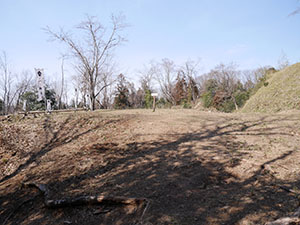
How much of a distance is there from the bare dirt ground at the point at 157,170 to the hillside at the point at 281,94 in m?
6.63

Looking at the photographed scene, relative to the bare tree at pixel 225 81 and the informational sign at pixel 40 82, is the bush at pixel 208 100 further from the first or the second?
the informational sign at pixel 40 82

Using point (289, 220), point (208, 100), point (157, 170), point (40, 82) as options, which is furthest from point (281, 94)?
point (40, 82)

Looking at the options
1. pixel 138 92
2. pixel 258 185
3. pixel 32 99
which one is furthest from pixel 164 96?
pixel 258 185

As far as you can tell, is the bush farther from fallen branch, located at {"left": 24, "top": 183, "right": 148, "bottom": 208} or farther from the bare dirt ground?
fallen branch, located at {"left": 24, "top": 183, "right": 148, "bottom": 208}

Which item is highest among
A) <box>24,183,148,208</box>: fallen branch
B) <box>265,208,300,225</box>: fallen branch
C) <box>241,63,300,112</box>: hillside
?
<box>241,63,300,112</box>: hillside

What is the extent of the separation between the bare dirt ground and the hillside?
21.7ft

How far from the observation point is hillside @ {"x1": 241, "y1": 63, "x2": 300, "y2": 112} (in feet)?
41.5

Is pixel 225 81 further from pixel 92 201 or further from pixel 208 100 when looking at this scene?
pixel 92 201

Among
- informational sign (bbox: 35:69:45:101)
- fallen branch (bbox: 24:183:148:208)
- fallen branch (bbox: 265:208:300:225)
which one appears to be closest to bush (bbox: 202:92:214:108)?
informational sign (bbox: 35:69:45:101)

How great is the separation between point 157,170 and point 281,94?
14048 millimetres

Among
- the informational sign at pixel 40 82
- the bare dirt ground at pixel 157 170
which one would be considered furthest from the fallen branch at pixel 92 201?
the informational sign at pixel 40 82

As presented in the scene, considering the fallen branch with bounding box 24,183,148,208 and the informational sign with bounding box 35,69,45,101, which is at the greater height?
the informational sign with bounding box 35,69,45,101

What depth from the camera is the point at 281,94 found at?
47.0 feet

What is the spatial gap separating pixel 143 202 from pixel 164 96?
32.7m
